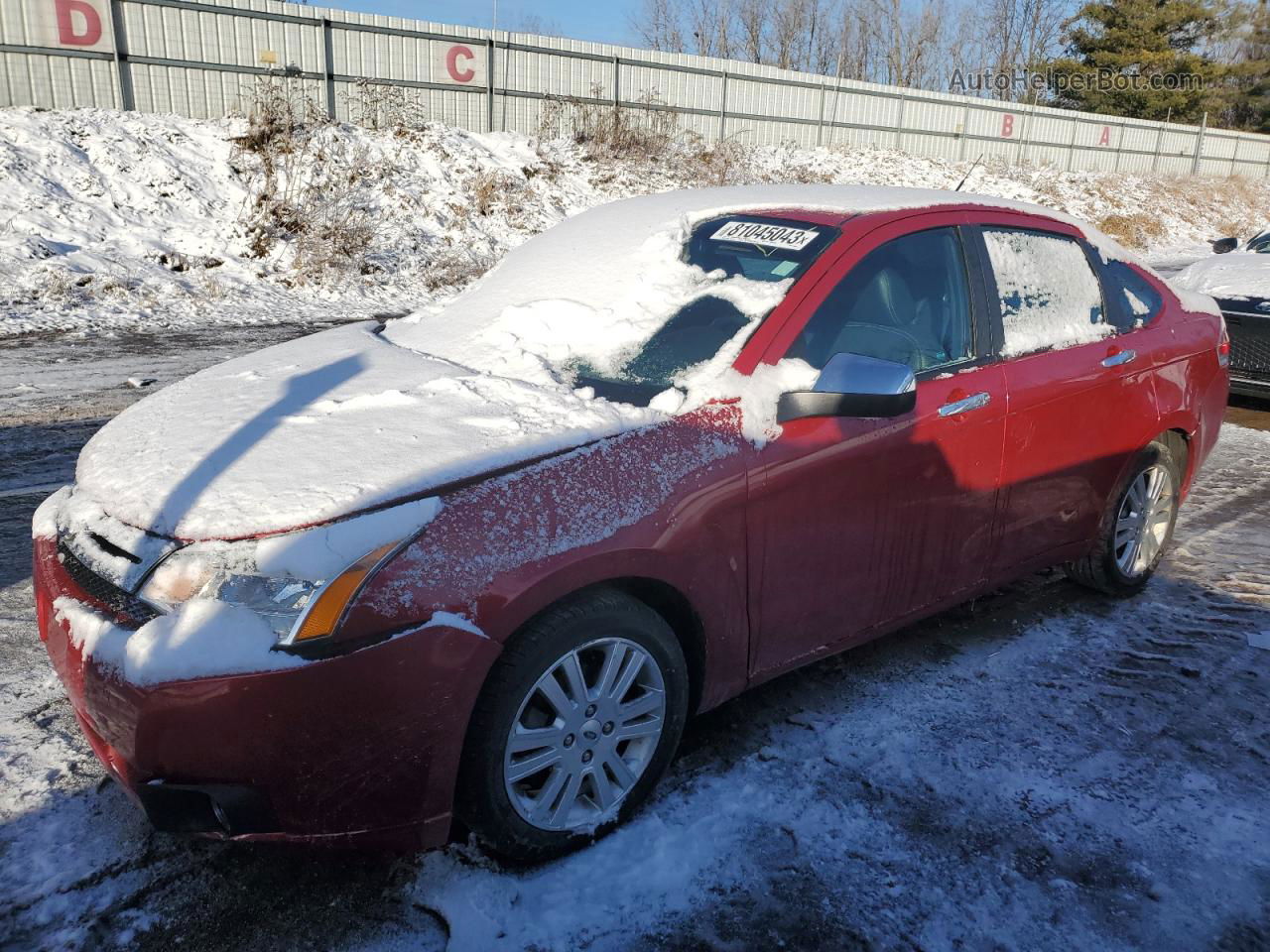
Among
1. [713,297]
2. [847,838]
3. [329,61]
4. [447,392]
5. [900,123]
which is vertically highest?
[329,61]

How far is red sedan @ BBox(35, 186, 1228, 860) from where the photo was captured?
2.15 m

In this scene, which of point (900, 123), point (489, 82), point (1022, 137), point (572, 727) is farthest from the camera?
point (1022, 137)

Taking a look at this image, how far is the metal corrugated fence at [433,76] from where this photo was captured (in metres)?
16.3

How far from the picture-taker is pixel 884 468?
3070 mm

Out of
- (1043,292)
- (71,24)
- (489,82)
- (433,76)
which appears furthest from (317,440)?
(489,82)

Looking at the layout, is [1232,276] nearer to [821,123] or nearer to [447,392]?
[447,392]

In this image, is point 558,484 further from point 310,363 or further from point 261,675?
point 310,363

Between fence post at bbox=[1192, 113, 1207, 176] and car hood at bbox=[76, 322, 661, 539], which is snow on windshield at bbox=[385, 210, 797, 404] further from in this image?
fence post at bbox=[1192, 113, 1207, 176]

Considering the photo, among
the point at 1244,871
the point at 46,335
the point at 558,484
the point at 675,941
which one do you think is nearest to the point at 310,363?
the point at 558,484

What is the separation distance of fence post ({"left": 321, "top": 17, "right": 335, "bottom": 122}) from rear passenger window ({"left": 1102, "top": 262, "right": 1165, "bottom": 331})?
17.4 metres

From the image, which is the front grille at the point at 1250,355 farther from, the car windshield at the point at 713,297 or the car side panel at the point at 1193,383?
the car windshield at the point at 713,297

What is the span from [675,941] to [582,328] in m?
1.82

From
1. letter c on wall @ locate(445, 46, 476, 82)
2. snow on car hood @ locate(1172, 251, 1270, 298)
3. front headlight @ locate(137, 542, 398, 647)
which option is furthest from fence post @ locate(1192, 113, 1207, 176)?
front headlight @ locate(137, 542, 398, 647)

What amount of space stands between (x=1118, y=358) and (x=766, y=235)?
5.33ft
